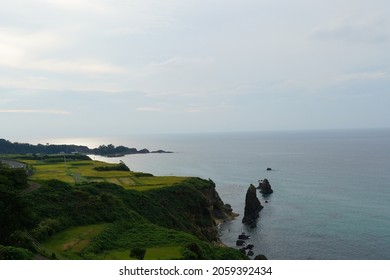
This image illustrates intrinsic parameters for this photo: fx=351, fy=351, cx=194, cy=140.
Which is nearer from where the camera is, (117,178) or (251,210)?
(117,178)

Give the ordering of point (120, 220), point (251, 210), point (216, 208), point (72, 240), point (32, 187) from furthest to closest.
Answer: point (216, 208) < point (251, 210) < point (32, 187) < point (120, 220) < point (72, 240)

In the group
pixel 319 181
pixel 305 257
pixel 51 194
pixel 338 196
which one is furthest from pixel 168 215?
pixel 319 181

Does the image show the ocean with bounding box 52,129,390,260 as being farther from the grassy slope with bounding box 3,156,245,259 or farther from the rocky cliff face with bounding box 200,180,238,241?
the grassy slope with bounding box 3,156,245,259

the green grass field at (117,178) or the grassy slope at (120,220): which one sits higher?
the green grass field at (117,178)

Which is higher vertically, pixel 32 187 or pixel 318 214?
pixel 32 187

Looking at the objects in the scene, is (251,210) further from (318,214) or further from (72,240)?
(72,240)

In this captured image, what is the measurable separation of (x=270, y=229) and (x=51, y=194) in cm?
3716

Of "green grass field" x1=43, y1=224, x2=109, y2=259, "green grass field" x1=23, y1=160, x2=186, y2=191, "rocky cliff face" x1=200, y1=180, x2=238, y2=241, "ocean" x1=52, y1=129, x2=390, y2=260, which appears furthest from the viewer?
"rocky cliff face" x1=200, y1=180, x2=238, y2=241

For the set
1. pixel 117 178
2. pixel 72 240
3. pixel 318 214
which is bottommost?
pixel 318 214

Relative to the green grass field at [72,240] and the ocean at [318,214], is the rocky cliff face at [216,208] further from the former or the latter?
the green grass field at [72,240]

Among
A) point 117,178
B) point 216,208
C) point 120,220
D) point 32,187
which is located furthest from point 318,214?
point 32,187

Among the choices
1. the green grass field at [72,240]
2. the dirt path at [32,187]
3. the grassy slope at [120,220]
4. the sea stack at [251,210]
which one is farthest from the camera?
the sea stack at [251,210]

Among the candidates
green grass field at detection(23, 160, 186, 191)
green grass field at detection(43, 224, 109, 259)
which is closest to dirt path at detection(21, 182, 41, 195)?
green grass field at detection(43, 224, 109, 259)

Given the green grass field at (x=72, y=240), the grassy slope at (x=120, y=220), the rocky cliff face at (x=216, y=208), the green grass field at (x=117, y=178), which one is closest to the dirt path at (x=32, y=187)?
the grassy slope at (x=120, y=220)
